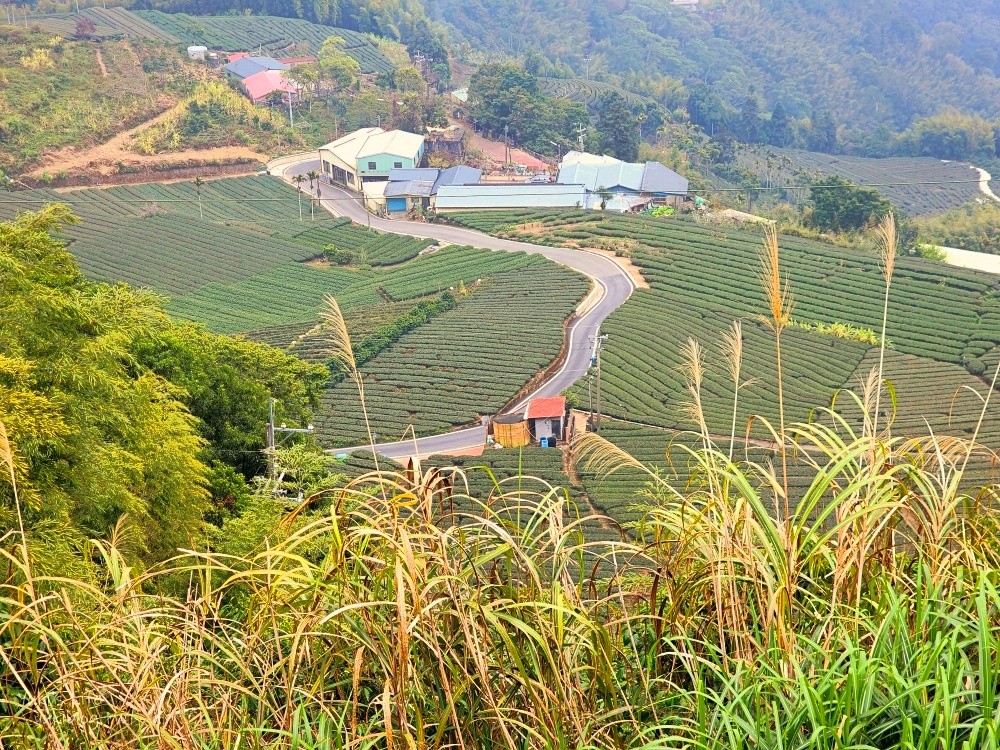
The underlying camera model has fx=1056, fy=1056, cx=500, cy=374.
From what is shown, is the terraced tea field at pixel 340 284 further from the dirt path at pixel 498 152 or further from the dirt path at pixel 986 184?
the dirt path at pixel 986 184

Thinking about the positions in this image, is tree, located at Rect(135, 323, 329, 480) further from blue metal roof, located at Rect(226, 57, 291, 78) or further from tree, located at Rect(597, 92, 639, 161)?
blue metal roof, located at Rect(226, 57, 291, 78)

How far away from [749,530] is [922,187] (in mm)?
85967

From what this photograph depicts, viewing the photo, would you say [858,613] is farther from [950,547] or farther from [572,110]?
[572,110]

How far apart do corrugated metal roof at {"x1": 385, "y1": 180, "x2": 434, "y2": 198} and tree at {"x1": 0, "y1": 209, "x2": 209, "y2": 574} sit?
4301 centimetres

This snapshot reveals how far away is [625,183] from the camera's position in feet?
195

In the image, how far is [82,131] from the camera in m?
58.1

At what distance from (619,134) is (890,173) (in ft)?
98.3

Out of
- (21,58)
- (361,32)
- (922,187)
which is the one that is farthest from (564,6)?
(21,58)

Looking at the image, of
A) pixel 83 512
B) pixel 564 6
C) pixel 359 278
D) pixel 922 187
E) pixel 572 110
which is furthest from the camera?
pixel 564 6

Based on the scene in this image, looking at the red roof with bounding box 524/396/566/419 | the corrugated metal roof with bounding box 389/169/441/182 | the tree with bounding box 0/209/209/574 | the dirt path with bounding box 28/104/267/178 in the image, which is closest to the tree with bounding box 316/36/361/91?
the dirt path with bounding box 28/104/267/178

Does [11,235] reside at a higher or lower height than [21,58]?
higher

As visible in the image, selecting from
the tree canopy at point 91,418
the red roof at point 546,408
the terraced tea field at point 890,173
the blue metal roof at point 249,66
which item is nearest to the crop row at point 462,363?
the red roof at point 546,408

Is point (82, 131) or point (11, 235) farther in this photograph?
point (82, 131)

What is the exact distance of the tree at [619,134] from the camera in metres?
69.1
